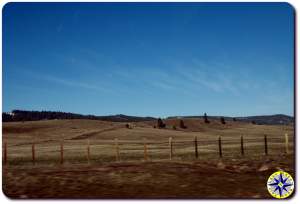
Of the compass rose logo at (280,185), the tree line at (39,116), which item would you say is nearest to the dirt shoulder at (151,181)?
the compass rose logo at (280,185)

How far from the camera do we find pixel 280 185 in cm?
892

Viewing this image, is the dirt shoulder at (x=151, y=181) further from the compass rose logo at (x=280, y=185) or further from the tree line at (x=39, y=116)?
the tree line at (x=39, y=116)

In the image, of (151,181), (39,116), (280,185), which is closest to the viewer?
(280,185)

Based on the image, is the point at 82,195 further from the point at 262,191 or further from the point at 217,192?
the point at 262,191

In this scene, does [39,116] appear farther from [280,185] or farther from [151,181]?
[280,185]

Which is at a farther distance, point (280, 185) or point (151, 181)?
point (151, 181)

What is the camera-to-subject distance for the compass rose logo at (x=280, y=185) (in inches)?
344

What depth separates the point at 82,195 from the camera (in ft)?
31.2

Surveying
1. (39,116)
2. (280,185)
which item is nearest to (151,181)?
(280,185)

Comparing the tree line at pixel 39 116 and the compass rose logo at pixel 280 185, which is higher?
the tree line at pixel 39 116

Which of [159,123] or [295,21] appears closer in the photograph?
[295,21]

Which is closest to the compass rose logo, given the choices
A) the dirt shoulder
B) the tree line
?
the dirt shoulder

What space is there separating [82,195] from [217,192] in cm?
338

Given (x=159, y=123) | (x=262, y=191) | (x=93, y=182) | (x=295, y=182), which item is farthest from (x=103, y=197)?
(x=159, y=123)
